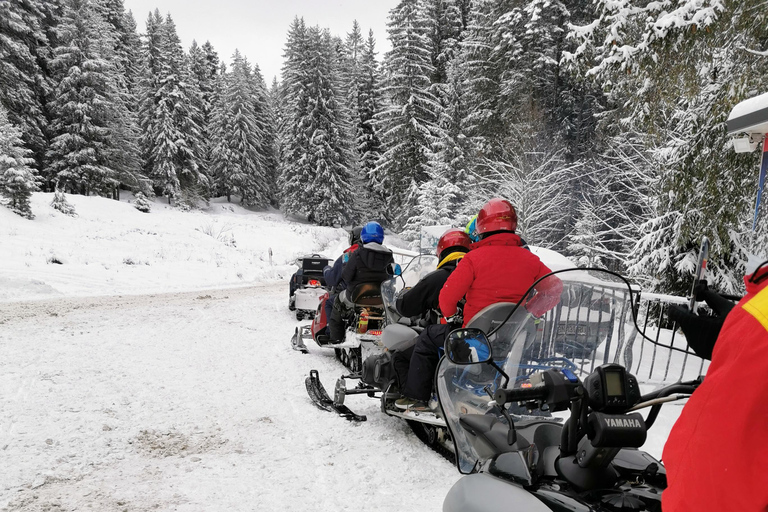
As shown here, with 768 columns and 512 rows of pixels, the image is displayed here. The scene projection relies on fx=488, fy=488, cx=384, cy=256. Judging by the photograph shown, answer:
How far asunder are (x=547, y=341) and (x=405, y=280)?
308 centimetres

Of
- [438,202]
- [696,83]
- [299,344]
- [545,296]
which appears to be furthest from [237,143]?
[545,296]

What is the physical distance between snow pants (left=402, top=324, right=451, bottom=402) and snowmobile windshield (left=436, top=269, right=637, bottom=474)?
1736 millimetres

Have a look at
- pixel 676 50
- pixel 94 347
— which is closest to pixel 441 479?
pixel 94 347

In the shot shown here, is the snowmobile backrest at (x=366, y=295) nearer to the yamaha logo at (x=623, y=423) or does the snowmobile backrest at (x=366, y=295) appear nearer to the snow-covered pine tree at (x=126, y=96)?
the yamaha logo at (x=623, y=423)

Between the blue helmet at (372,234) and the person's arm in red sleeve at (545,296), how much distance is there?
441 cm

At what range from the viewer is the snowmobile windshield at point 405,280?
5113 millimetres

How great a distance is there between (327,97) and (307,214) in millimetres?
8745

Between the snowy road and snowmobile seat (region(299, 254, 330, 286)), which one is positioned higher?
snowmobile seat (region(299, 254, 330, 286))

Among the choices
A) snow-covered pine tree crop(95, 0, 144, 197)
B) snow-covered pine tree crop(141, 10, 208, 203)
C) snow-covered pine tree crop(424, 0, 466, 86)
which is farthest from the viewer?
snow-covered pine tree crop(141, 10, 208, 203)

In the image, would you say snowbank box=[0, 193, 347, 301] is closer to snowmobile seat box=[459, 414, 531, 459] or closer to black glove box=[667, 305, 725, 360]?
snowmobile seat box=[459, 414, 531, 459]

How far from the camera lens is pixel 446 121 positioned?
2455 cm

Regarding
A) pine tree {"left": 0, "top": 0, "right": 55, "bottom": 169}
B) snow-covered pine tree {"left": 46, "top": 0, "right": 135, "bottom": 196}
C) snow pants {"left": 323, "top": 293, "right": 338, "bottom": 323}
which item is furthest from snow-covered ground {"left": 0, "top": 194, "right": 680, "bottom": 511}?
snow-covered pine tree {"left": 46, "top": 0, "right": 135, "bottom": 196}

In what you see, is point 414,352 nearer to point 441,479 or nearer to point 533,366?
point 441,479

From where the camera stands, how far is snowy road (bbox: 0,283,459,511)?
3.26 m
